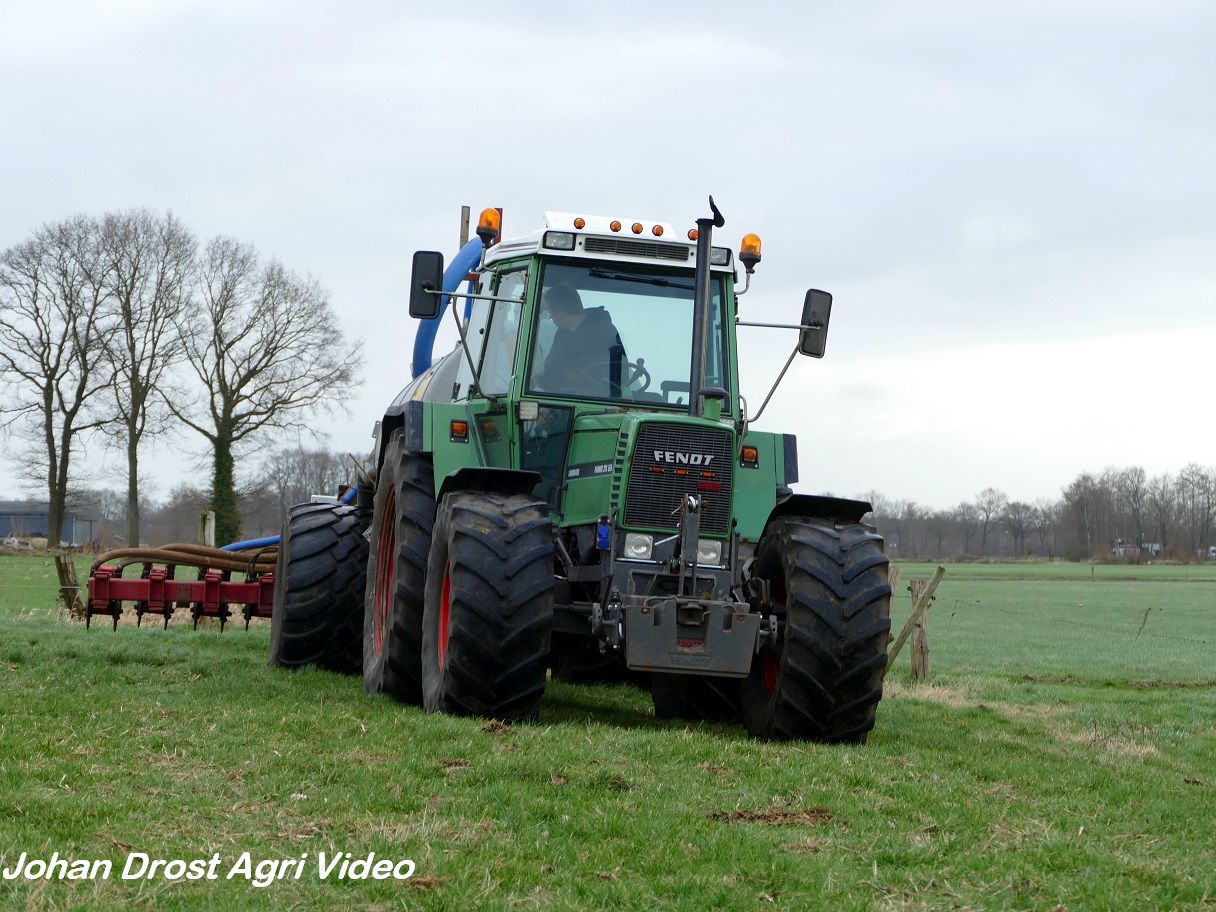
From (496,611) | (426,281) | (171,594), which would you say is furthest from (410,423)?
(171,594)

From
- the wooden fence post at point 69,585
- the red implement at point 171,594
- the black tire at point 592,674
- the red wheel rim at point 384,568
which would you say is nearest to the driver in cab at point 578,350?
the red wheel rim at point 384,568

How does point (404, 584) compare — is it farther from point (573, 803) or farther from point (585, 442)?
point (573, 803)

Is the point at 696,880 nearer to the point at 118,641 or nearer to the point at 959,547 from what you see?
the point at 118,641

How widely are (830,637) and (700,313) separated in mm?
2240

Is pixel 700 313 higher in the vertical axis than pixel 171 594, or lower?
higher

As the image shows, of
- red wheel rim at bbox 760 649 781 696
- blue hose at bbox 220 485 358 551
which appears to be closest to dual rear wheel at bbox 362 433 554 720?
red wheel rim at bbox 760 649 781 696

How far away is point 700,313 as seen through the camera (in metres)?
9.45

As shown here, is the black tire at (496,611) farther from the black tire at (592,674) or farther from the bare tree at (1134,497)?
the bare tree at (1134,497)

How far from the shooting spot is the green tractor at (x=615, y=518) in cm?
857

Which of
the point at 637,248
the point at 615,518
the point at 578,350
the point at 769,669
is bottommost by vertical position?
the point at 769,669

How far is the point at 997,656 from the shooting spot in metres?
24.5

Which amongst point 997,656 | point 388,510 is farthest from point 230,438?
point 388,510

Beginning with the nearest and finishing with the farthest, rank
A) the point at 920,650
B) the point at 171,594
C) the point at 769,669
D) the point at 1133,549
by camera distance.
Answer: the point at 769,669 < the point at 171,594 < the point at 920,650 < the point at 1133,549

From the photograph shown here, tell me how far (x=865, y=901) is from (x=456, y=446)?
5580 mm
